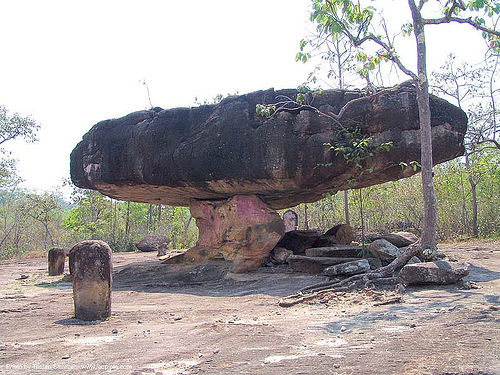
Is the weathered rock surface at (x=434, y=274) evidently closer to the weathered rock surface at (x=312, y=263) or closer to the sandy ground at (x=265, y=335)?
the sandy ground at (x=265, y=335)

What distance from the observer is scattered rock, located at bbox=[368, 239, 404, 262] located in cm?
974

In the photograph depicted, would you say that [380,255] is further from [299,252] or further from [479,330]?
[479,330]

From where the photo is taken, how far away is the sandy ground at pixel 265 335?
13.6 ft

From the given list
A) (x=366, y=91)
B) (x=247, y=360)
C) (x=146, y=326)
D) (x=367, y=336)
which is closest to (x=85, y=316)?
(x=146, y=326)

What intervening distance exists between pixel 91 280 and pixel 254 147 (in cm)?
527

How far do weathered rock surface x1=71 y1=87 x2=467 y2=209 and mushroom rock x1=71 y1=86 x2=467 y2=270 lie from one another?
0.02m

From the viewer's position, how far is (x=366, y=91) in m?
10.4

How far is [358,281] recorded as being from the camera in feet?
27.0

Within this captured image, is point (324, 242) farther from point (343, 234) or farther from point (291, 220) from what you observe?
point (291, 220)

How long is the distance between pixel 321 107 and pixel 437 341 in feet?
23.6

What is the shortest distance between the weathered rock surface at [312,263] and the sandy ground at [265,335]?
1193mm

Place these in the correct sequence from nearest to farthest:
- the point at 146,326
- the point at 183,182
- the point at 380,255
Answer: the point at 146,326
the point at 380,255
the point at 183,182

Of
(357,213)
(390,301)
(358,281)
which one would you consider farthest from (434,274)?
(357,213)

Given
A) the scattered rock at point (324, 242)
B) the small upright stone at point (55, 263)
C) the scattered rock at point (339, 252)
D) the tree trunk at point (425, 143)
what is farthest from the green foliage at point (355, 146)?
the small upright stone at point (55, 263)
